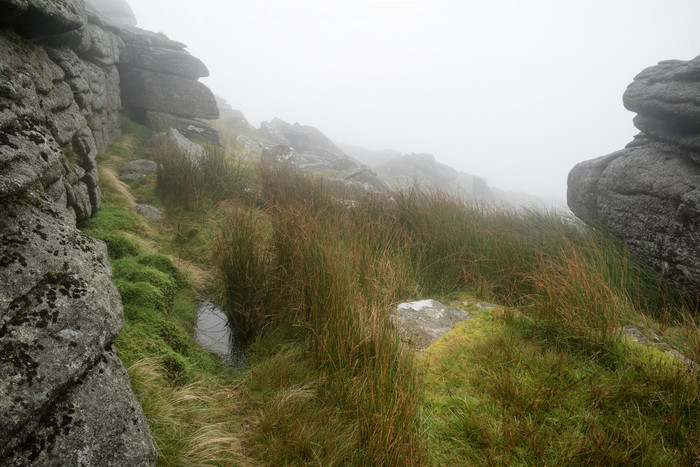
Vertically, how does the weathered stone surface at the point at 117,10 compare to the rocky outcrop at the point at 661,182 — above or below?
above

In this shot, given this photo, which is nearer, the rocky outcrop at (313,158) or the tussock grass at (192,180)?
the tussock grass at (192,180)

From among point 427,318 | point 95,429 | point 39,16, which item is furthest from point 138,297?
point 427,318

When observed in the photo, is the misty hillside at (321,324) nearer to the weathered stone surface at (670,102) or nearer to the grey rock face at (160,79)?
the weathered stone surface at (670,102)

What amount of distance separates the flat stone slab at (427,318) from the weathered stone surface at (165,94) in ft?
32.0

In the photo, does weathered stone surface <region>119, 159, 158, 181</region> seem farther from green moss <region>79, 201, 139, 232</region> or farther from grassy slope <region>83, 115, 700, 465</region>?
grassy slope <region>83, 115, 700, 465</region>

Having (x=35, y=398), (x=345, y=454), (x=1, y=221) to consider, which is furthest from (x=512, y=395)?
(x=1, y=221)

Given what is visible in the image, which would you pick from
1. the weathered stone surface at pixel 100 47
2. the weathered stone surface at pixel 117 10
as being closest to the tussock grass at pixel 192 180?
the weathered stone surface at pixel 100 47

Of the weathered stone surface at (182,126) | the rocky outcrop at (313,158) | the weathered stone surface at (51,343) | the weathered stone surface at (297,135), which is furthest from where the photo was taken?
the weathered stone surface at (297,135)

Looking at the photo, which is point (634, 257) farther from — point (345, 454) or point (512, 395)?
point (345, 454)

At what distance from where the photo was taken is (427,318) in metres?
3.00

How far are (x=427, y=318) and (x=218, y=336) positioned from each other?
1892 millimetres

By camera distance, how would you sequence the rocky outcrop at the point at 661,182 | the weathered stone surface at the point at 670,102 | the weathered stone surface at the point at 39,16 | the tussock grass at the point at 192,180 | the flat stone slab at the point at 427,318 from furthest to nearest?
the tussock grass at the point at 192,180 → the weathered stone surface at the point at 670,102 → the rocky outcrop at the point at 661,182 → the flat stone slab at the point at 427,318 → the weathered stone surface at the point at 39,16

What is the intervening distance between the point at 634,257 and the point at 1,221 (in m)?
5.74

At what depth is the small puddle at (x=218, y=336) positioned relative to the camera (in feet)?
9.32
